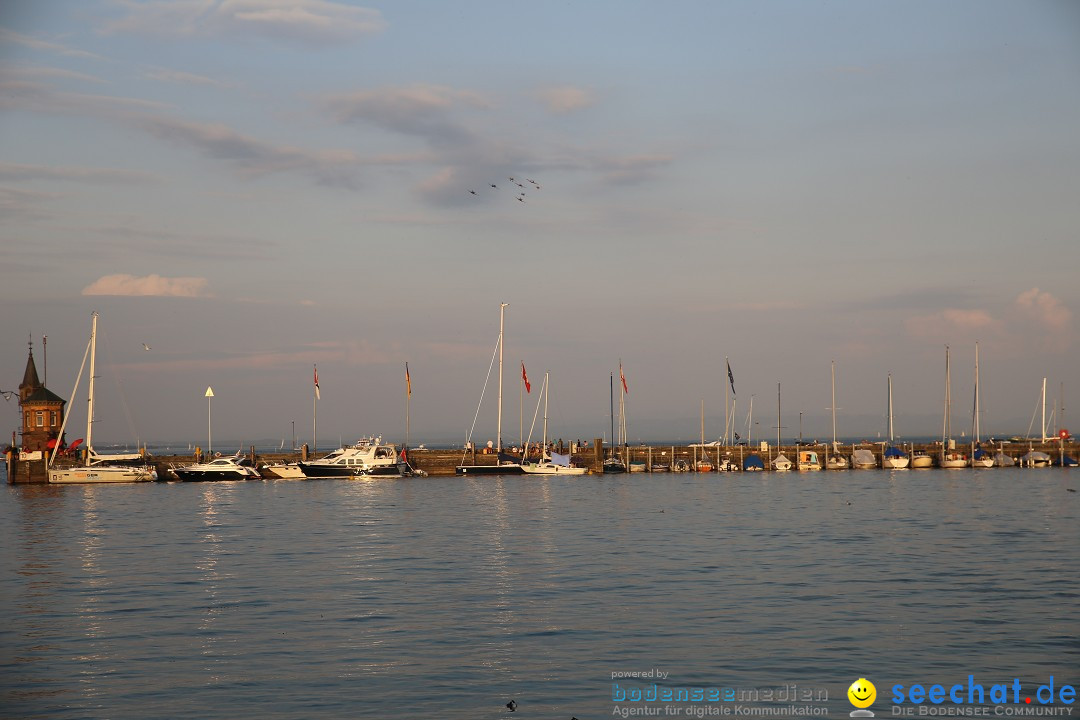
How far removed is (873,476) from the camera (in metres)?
111

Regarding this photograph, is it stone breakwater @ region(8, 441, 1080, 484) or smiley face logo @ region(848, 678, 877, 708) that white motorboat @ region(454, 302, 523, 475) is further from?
smiley face logo @ region(848, 678, 877, 708)

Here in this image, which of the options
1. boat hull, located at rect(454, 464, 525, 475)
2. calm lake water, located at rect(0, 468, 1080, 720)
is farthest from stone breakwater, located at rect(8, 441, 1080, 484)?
calm lake water, located at rect(0, 468, 1080, 720)

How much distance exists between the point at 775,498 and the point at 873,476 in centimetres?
3752

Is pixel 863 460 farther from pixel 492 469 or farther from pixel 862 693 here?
pixel 862 693

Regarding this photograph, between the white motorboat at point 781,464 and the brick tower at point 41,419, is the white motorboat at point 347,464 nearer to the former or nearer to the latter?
the brick tower at point 41,419

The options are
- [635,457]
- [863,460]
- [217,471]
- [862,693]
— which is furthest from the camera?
[635,457]

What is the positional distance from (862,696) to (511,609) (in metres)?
12.2

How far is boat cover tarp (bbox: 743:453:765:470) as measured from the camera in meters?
125

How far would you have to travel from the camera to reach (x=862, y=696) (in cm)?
2078

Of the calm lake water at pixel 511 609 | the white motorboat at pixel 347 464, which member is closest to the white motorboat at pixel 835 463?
the white motorboat at pixel 347 464

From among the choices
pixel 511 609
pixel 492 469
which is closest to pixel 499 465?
pixel 492 469

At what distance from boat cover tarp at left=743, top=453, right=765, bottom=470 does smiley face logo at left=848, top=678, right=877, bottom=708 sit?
105m

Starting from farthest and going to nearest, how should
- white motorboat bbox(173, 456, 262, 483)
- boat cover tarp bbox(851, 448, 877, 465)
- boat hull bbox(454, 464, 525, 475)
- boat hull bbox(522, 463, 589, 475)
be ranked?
boat cover tarp bbox(851, 448, 877, 465)
boat hull bbox(522, 463, 589, 475)
boat hull bbox(454, 464, 525, 475)
white motorboat bbox(173, 456, 262, 483)

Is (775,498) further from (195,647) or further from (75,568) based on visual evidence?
(195,647)
